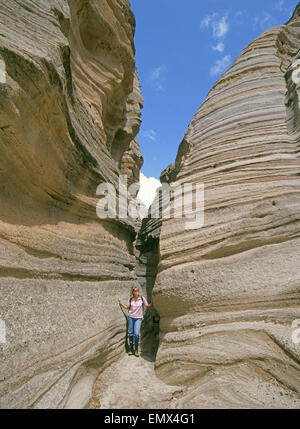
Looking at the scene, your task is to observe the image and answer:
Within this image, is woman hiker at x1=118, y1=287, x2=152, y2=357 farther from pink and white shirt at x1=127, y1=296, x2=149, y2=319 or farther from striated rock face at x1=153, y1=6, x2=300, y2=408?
striated rock face at x1=153, y1=6, x2=300, y2=408

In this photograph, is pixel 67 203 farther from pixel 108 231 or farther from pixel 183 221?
pixel 183 221

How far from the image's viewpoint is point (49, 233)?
3.61m

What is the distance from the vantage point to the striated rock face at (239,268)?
112 inches

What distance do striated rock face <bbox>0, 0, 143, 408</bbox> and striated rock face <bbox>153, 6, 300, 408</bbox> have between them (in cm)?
116

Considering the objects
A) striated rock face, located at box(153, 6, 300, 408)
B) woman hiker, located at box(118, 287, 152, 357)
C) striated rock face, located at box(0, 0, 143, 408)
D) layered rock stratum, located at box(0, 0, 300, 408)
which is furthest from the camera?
woman hiker, located at box(118, 287, 152, 357)

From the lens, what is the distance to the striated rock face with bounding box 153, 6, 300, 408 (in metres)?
2.86

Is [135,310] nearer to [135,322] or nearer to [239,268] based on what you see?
[135,322]

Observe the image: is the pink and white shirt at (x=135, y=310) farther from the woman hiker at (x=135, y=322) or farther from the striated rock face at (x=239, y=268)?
the striated rock face at (x=239, y=268)

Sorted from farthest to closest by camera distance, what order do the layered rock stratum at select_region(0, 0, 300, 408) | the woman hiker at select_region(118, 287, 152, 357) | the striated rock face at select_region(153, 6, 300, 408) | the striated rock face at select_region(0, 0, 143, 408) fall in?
the woman hiker at select_region(118, 287, 152, 357) → the striated rock face at select_region(153, 6, 300, 408) → the layered rock stratum at select_region(0, 0, 300, 408) → the striated rock face at select_region(0, 0, 143, 408)

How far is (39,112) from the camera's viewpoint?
3.16 m

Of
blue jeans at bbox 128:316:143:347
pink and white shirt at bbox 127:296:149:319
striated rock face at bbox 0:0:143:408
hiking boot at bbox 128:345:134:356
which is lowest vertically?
hiking boot at bbox 128:345:134:356

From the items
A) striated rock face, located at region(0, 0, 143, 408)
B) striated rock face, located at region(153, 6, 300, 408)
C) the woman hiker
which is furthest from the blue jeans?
striated rock face, located at region(153, 6, 300, 408)

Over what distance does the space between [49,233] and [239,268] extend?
2794 mm

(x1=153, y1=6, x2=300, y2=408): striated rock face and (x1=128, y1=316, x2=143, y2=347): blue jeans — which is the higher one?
(x1=153, y1=6, x2=300, y2=408): striated rock face
